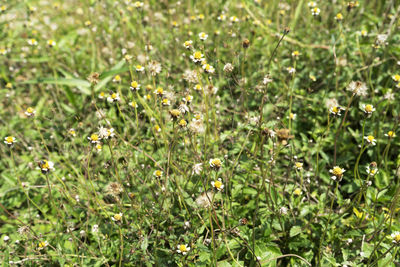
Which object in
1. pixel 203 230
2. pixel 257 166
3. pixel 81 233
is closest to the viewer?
pixel 203 230

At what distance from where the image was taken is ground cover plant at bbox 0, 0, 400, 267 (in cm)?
201

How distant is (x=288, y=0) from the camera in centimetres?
373

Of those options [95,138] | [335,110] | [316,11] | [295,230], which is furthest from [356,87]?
[95,138]

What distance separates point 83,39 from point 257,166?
3104 mm

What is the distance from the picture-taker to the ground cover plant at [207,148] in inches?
79.2

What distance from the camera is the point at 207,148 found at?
2.57m

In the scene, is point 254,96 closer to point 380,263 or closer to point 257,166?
point 257,166

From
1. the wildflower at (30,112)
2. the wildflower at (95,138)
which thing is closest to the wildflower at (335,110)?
the wildflower at (95,138)

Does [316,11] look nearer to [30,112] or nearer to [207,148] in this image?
[207,148]

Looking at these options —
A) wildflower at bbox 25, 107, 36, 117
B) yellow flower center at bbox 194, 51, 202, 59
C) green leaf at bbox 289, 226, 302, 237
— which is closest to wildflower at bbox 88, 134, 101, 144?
wildflower at bbox 25, 107, 36, 117

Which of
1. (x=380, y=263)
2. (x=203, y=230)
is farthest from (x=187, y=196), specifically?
(x=380, y=263)

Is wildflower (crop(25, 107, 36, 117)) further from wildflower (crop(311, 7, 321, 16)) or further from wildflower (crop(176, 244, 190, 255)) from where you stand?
wildflower (crop(311, 7, 321, 16))

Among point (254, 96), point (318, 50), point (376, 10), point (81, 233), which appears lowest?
point (81, 233)

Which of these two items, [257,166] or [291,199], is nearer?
[291,199]
